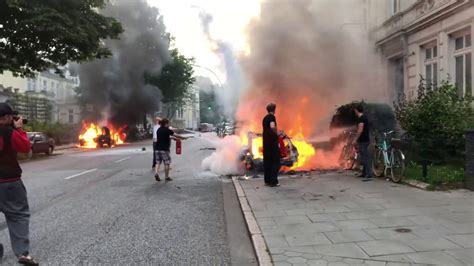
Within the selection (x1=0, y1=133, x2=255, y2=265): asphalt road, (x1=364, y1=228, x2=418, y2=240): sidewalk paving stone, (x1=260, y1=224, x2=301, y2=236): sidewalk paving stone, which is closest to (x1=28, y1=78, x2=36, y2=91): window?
(x1=0, y1=133, x2=255, y2=265): asphalt road

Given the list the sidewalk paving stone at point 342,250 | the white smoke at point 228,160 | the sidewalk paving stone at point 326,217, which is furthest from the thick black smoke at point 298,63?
the sidewalk paving stone at point 342,250

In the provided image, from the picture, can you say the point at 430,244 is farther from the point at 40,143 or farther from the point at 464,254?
the point at 40,143

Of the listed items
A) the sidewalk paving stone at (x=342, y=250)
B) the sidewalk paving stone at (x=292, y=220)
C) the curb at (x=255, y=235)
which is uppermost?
the sidewalk paving stone at (x=292, y=220)

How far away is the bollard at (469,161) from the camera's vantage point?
7.68 meters

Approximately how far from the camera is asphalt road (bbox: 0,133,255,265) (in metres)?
5.13

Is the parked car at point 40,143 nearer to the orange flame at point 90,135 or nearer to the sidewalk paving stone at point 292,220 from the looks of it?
the orange flame at point 90,135

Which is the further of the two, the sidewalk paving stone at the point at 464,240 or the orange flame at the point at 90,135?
the orange flame at the point at 90,135

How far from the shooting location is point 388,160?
946 cm

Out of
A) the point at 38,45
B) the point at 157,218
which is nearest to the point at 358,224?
the point at 157,218

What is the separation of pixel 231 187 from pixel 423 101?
446 cm

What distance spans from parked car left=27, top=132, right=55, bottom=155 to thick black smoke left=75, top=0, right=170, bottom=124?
34.9ft

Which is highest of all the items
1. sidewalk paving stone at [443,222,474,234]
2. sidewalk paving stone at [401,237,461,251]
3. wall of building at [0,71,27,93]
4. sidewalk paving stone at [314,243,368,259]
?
wall of building at [0,71,27,93]

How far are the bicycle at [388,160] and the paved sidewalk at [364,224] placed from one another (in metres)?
0.30

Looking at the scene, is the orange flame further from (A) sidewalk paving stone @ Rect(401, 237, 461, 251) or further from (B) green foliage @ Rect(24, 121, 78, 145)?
(A) sidewalk paving stone @ Rect(401, 237, 461, 251)
